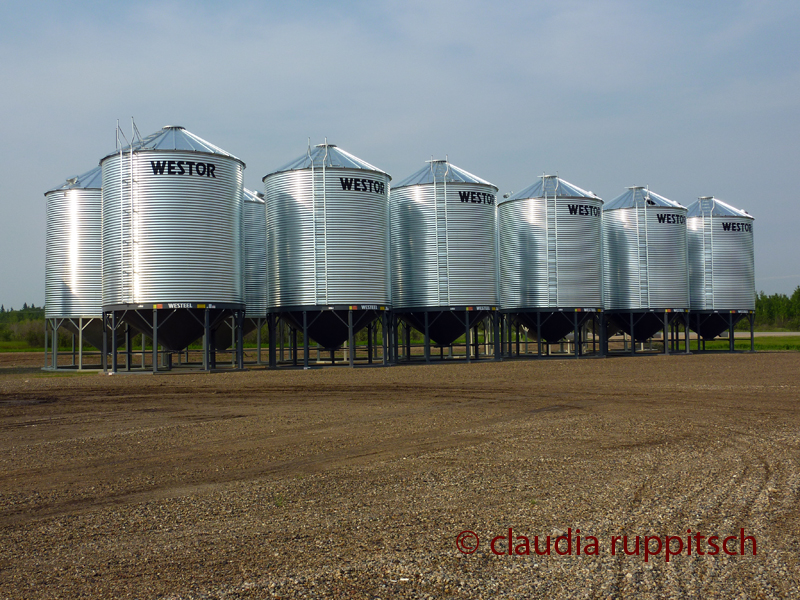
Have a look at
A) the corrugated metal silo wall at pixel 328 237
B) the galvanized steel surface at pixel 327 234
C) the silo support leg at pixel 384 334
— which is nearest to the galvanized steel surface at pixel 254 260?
the galvanized steel surface at pixel 327 234

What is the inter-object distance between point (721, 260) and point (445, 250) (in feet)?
80.2

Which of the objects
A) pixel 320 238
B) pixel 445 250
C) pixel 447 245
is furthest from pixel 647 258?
pixel 320 238

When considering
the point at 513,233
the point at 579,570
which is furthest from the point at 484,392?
the point at 513,233

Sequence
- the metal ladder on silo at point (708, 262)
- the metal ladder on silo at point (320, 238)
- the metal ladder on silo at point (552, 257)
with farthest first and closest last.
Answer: the metal ladder on silo at point (708, 262)
the metal ladder on silo at point (552, 257)
the metal ladder on silo at point (320, 238)

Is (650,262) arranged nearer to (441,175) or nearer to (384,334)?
(441,175)

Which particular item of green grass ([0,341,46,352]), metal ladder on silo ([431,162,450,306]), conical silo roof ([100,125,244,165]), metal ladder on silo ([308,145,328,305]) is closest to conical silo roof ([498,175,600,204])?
metal ladder on silo ([431,162,450,306])

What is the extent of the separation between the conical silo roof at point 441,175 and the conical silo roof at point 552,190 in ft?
15.0

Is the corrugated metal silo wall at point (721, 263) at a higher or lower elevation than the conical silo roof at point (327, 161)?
lower

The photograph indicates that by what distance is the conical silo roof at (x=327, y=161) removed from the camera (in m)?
36.9

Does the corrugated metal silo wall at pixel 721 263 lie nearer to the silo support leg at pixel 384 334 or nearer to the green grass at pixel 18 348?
the silo support leg at pixel 384 334

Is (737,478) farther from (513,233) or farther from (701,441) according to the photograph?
(513,233)

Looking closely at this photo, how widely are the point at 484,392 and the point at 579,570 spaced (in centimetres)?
1773

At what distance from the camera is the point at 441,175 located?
42.2 m

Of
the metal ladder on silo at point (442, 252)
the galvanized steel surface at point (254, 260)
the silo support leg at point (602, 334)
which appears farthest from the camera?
the silo support leg at point (602, 334)
